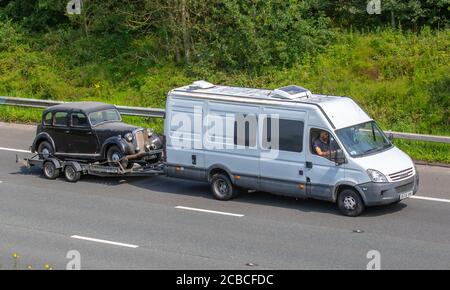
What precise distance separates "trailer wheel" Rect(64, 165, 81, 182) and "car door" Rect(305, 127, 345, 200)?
5941 millimetres

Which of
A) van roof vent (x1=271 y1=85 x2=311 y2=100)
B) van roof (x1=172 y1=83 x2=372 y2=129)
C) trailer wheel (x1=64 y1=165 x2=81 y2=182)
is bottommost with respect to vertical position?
trailer wheel (x1=64 y1=165 x2=81 y2=182)

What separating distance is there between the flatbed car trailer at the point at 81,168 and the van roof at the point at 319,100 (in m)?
2.01

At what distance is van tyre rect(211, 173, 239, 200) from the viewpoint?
59.4 feet

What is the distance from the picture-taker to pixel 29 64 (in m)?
30.9

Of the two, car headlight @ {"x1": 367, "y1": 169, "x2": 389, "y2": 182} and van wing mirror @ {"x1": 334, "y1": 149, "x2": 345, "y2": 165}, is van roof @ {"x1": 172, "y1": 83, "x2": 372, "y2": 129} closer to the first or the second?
van wing mirror @ {"x1": 334, "y1": 149, "x2": 345, "y2": 165}

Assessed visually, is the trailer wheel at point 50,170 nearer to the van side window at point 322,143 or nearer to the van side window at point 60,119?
the van side window at point 60,119

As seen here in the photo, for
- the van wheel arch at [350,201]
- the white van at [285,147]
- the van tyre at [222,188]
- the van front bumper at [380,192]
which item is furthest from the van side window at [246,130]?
the van front bumper at [380,192]

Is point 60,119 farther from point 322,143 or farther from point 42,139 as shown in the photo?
point 322,143

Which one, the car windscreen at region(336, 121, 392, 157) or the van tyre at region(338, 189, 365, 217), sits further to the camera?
the car windscreen at region(336, 121, 392, 157)

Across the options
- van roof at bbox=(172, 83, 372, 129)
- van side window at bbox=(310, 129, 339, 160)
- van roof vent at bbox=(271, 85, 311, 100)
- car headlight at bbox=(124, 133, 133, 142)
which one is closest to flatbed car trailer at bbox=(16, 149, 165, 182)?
car headlight at bbox=(124, 133, 133, 142)

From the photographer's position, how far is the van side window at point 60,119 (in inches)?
816

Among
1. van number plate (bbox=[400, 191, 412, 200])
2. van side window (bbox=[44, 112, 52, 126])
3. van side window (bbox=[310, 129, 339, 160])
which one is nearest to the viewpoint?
van number plate (bbox=[400, 191, 412, 200])

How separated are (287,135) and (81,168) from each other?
17.8 feet

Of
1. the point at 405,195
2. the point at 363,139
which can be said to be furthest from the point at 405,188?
the point at 363,139
